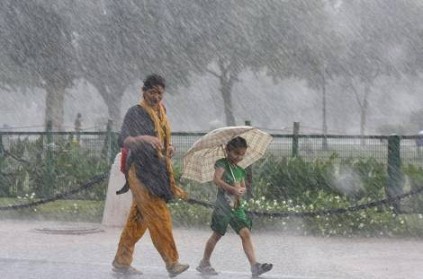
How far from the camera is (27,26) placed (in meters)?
34.9

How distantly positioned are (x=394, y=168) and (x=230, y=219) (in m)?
5.15

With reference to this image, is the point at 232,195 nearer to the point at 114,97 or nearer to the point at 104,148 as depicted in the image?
the point at 104,148

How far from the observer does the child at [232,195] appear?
8617 mm

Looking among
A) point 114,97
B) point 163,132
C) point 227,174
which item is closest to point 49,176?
point 163,132

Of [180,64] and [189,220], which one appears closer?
[189,220]

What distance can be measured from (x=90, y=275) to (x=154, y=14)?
31773 mm

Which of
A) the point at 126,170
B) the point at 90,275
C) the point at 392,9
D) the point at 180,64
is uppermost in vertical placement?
the point at 392,9

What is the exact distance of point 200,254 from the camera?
1048 centimetres

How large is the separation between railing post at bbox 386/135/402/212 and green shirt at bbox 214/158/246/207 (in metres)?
4.89

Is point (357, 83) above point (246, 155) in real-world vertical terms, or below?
above

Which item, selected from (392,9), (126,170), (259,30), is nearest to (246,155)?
(126,170)

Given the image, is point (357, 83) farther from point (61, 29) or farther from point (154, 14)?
point (61, 29)

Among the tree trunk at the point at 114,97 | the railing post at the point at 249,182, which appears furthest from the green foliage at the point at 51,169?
the tree trunk at the point at 114,97

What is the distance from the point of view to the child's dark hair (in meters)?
8.70
